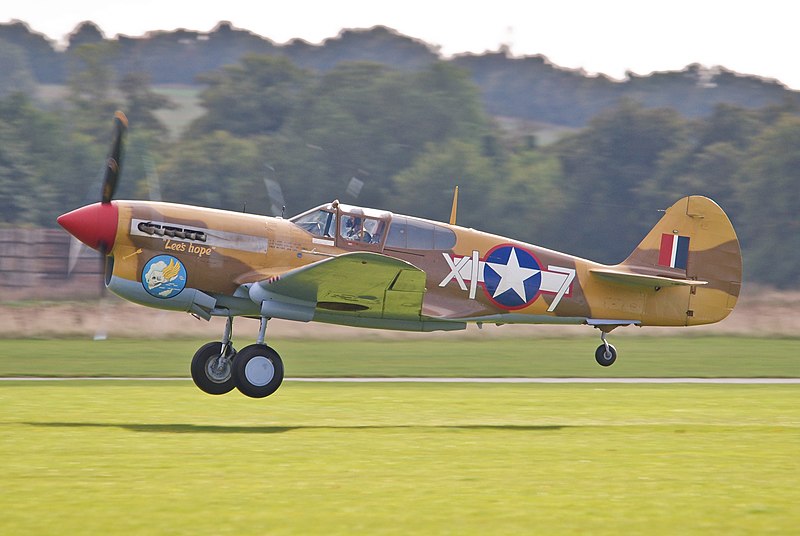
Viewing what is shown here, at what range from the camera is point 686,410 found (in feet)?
46.5

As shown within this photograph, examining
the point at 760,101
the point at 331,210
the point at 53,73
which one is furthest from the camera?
the point at 53,73

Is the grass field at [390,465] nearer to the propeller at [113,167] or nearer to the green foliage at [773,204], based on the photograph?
the propeller at [113,167]

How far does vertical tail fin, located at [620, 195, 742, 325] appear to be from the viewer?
1554 centimetres

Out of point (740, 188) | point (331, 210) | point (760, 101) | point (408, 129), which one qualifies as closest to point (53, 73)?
point (408, 129)

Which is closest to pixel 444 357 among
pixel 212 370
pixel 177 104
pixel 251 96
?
pixel 212 370

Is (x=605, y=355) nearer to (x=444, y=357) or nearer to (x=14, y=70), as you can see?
(x=444, y=357)

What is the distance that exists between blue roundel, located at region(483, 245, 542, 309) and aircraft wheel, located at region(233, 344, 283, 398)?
9.69ft

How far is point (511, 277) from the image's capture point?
1445 cm

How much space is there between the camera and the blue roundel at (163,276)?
13.2 metres

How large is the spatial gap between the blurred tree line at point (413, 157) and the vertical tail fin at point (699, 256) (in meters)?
30.5

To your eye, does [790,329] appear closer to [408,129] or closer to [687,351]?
[687,351]

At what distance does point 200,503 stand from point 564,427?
560 centimetres

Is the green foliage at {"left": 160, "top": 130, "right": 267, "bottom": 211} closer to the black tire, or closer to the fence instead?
the fence

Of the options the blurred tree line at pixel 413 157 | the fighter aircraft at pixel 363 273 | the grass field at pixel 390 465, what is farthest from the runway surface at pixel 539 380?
the blurred tree line at pixel 413 157
